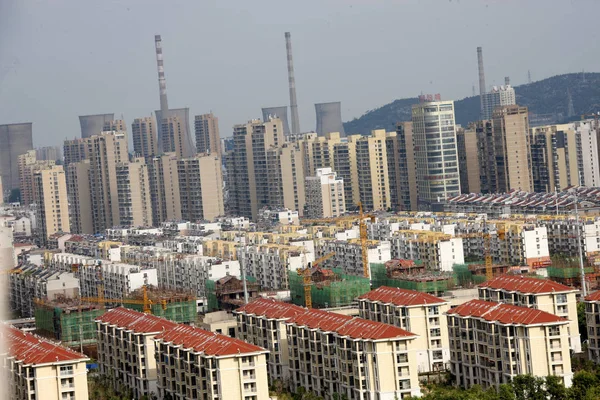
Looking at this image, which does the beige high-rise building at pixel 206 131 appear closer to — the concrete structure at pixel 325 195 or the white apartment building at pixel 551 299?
the concrete structure at pixel 325 195

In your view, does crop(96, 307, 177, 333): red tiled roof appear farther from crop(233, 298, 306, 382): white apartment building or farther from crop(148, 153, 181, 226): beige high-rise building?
crop(148, 153, 181, 226): beige high-rise building

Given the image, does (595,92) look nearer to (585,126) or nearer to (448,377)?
(585,126)

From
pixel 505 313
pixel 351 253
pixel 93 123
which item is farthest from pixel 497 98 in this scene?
pixel 505 313

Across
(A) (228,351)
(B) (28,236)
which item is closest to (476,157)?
(B) (28,236)

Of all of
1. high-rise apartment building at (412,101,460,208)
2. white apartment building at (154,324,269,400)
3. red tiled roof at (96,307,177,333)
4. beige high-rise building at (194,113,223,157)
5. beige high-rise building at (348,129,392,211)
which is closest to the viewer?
white apartment building at (154,324,269,400)

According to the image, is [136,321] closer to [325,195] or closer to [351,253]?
[351,253]

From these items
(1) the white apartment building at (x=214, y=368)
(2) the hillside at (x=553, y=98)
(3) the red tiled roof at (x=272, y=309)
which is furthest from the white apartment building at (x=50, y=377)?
(2) the hillside at (x=553, y=98)

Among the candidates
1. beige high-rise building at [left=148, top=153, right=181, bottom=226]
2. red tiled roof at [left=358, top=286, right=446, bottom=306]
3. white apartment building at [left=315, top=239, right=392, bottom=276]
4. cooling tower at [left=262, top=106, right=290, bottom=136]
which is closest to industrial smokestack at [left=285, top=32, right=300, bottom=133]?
cooling tower at [left=262, top=106, right=290, bottom=136]
